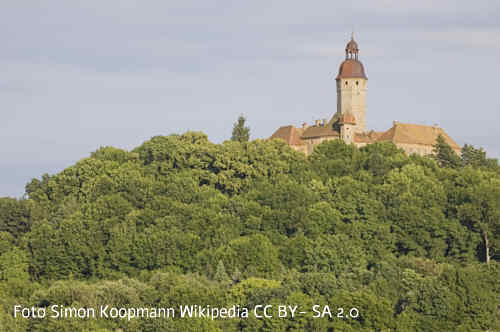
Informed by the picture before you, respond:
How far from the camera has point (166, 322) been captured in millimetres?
58594

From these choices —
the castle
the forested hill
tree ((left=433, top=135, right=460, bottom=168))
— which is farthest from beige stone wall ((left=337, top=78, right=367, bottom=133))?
the forested hill

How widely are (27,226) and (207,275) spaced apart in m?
18.4

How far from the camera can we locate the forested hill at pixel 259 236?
61500 millimetres

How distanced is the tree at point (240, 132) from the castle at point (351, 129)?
3.48m

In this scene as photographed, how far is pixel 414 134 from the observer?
106562mm

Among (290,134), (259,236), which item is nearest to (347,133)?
(290,134)

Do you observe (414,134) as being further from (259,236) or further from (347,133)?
(259,236)

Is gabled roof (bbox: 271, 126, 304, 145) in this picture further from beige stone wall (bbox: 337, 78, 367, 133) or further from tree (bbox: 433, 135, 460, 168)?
tree (bbox: 433, 135, 460, 168)

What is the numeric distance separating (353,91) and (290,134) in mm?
6658

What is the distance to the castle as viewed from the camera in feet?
328

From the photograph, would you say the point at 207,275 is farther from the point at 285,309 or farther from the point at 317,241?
the point at 285,309

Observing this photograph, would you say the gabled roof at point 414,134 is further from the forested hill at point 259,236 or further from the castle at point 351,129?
the forested hill at point 259,236

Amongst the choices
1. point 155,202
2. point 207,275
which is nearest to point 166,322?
point 207,275

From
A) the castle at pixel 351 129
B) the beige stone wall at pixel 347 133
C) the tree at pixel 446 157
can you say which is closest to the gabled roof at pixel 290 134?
the castle at pixel 351 129
